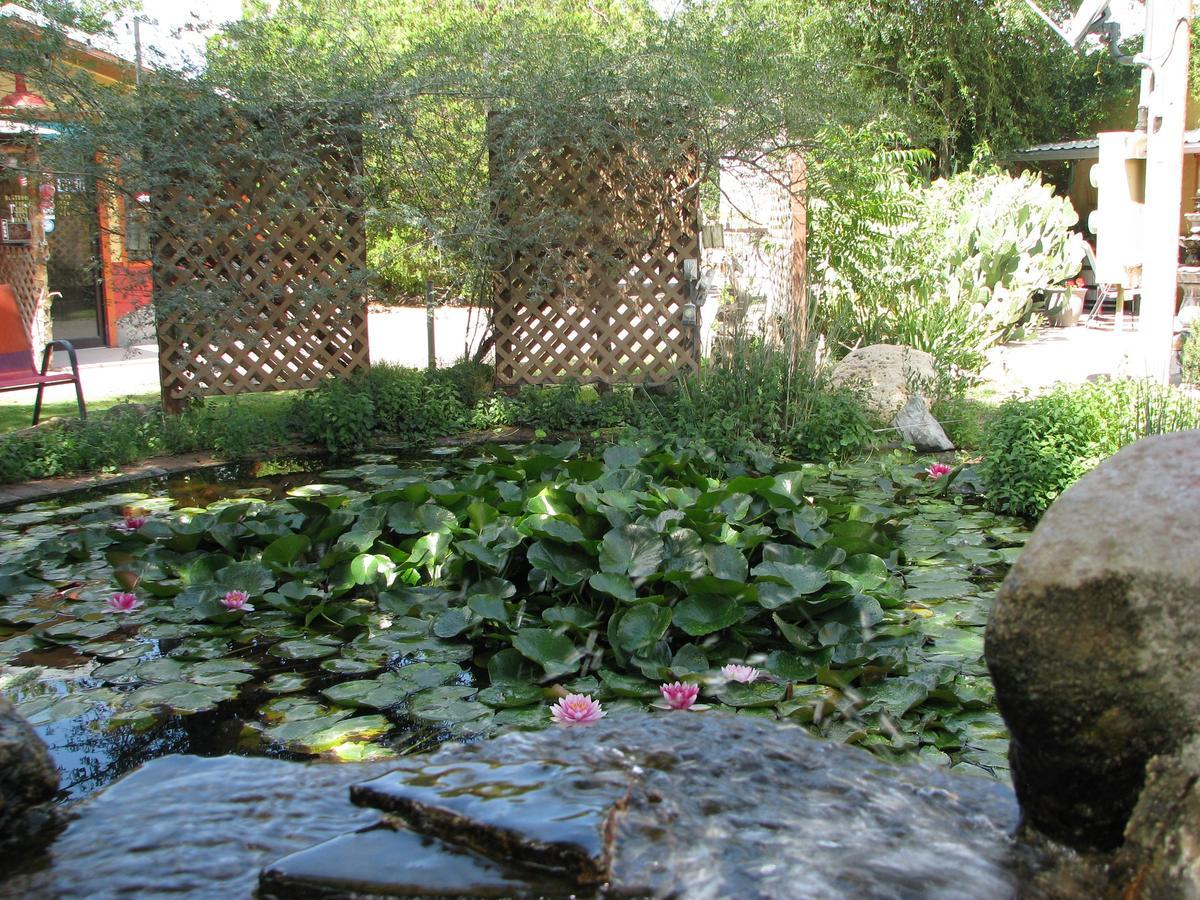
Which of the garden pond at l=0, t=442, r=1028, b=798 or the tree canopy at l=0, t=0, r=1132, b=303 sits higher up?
the tree canopy at l=0, t=0, r=1132, b=303

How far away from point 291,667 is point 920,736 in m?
1.76

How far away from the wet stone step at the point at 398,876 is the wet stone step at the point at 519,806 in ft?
0.08

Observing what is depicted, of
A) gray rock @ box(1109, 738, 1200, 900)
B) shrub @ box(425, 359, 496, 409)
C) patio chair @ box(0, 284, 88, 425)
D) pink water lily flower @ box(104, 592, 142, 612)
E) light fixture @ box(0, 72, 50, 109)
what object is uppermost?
light fixture @ box(0, 72, 50, 109)

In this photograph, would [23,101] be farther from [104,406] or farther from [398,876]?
[398,876]

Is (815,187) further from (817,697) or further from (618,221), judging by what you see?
(817,697)

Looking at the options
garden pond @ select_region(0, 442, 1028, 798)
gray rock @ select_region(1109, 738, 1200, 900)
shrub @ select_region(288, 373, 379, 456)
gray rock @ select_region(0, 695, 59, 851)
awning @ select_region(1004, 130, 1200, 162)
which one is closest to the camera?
gray rock @ select_region(1109, 738, 1200, 900)

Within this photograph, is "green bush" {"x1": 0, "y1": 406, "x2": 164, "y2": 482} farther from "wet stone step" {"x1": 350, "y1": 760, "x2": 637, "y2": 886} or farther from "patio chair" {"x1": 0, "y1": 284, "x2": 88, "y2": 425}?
"wet stone step" {"x1": 350, "y1": 760, "x2": 637, "y2": 886}

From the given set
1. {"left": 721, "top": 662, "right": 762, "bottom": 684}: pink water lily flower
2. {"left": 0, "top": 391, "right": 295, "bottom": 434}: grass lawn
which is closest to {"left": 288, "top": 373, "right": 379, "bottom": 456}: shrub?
{"left": 0, "top": 391, "right": 295, "bottom": 434}: grass lawn

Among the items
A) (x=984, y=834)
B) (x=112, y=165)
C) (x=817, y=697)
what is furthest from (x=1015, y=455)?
(x=112, y=165)

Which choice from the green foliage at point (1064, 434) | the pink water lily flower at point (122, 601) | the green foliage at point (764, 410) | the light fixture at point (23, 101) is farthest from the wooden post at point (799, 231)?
the pink water lily flower at point (122, 601)

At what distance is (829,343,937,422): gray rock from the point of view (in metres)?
6.95

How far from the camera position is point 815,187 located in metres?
8.16

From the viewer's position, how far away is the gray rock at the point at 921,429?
642 centimetres

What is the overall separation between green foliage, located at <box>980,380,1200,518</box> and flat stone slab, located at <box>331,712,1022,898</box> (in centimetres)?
316
